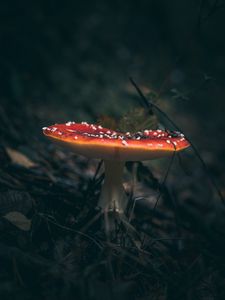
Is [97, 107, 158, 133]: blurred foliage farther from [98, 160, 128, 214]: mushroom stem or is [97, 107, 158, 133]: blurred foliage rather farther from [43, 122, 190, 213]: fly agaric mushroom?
[98, 160, 128, 214]: mushroom stem

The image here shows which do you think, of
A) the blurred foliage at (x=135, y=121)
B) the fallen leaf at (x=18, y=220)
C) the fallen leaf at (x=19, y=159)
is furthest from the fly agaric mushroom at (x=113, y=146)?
the fallen leaf at (x=19, y=159)

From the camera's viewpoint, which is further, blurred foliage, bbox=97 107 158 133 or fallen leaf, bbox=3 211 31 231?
blurred foliage, bbox=97 107 158 133

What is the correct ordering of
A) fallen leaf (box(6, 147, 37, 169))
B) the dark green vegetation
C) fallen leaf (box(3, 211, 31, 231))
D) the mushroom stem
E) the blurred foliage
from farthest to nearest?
fallen leaf (box(6, 147, 37, 169)) → the blurred foliage → the mushroom stem → fallen leaf (box(3, 211, 31, 231)) → the dark green vegetation

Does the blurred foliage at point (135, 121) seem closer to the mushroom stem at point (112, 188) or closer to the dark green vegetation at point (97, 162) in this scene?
the dark green vegetation at point (97, 162)

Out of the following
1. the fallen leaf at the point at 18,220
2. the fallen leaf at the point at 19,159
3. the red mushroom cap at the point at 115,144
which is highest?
the fallen leaf at the point at 19,159

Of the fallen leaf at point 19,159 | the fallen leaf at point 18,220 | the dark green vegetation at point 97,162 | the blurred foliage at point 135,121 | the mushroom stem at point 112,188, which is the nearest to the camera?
the dark green vegetation at point 97,162

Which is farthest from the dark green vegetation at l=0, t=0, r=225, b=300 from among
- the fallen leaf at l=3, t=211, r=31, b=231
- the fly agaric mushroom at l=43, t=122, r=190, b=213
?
the fly agaric mushroom at l=43, t=122, r=190, b=213

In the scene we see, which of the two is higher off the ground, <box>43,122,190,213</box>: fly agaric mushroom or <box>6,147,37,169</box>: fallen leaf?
<box>6,147,37,169</box>: fallen leaf
